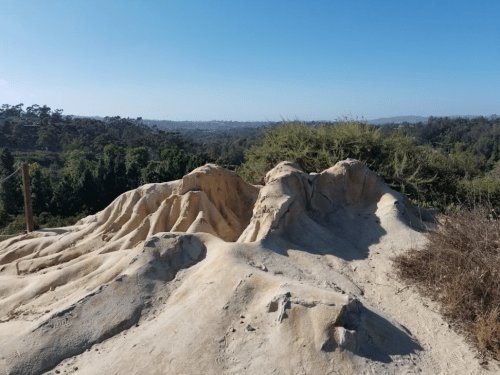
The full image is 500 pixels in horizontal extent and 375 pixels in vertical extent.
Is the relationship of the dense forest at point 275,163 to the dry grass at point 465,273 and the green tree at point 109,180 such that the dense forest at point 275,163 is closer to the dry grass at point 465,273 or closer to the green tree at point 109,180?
the green tree at point 109,180

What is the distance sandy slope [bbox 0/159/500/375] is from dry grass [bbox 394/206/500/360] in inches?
8.5

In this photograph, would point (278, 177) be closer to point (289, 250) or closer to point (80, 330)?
point (289, 250)

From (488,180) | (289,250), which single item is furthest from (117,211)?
(488,180)

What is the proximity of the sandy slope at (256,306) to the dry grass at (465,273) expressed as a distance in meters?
0.22

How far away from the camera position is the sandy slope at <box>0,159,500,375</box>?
3.45 metres

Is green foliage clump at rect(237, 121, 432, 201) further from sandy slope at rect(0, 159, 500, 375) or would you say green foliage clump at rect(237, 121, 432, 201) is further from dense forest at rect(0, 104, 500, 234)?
sandy slope at rect(0, 159, 500, 375)

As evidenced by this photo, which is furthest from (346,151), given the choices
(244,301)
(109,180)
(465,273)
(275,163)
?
(109,180)

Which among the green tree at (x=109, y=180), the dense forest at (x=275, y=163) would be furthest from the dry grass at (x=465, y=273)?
the green tree at (x=109, y=180)

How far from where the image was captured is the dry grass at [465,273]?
12.6 feet

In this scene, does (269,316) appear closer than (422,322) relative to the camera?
Yes

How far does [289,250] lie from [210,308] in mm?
1784

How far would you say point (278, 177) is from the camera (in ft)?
21.9

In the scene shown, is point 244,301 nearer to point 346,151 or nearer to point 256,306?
point 256,306

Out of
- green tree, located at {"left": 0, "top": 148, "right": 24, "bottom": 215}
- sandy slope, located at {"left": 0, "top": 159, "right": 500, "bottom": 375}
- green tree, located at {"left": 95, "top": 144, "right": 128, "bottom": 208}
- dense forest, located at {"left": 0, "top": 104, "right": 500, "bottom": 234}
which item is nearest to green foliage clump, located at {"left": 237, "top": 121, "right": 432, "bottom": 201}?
dense forest, located at {"left": 0, "top": 104, "right": 500, "bottom": 234}
